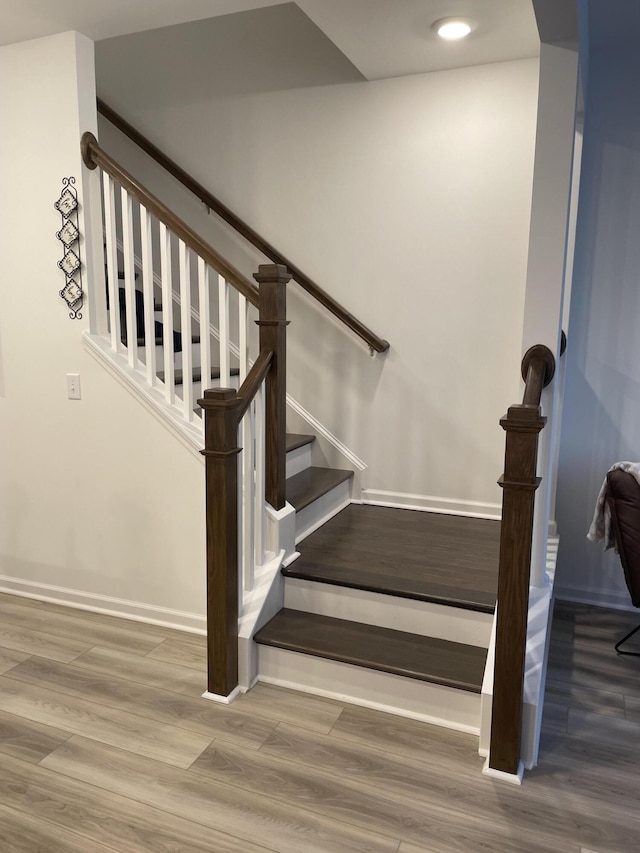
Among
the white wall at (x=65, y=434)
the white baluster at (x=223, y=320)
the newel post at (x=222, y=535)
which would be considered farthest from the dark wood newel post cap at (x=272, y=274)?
the white wall at (x=65, y=434)

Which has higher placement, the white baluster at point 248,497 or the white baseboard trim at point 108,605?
the white baluster at point 248,497

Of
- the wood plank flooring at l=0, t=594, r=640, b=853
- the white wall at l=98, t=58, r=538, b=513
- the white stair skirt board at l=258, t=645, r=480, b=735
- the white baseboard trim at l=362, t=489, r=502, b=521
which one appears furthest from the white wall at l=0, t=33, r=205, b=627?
the white baseboard trim at l=362, t=489, r=502, b=521

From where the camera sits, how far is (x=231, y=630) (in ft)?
7.93

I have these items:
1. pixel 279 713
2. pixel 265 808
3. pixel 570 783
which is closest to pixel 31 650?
pixel 279 713

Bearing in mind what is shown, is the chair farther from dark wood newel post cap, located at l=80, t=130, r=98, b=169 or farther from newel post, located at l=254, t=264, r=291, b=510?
dark wood newel post cap, located at l=80, t=130, r=98, b=169

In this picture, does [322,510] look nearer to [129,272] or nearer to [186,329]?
[186,329]

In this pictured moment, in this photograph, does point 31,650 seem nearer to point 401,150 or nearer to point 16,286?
point 16,286

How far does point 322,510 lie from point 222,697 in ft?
3.80

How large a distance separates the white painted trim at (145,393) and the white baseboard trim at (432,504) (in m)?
1.25

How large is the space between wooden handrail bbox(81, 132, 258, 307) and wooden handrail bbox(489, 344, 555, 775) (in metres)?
1.21

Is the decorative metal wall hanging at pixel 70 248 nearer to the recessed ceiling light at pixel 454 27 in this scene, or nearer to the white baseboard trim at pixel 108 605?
the white baseboard trim at pixel 108 605

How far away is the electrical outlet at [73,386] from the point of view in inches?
119

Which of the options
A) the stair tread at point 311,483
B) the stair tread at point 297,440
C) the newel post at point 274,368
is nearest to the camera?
the newel post at point 274,368

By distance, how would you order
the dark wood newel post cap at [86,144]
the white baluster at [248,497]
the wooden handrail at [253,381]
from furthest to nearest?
the dark wood newel post cap at [86,144] < the white baluster at [248,497] < the wooden handrail at [253,381]
